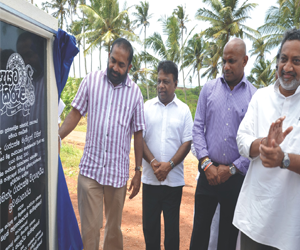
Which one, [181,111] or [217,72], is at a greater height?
[217,72]

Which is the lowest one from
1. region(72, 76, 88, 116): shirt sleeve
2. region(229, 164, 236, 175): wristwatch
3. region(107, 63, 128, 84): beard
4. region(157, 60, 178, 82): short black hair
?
region(229, 164, 236, 175): wristwatch

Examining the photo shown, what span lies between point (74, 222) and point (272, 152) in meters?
1.70

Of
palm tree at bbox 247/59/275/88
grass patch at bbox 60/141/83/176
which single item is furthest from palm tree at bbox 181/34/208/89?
grass patch at bbox 60/141/83/176

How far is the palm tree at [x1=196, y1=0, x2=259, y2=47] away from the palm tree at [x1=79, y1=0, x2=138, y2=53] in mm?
6320

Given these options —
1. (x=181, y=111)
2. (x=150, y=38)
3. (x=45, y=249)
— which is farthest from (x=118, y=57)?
(x=150, y=38)

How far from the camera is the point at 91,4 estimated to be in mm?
22344

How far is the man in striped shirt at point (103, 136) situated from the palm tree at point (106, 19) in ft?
62.1

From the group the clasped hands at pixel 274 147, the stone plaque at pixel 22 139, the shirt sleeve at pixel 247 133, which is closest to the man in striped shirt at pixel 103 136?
the stone plaque at pixel 22 139

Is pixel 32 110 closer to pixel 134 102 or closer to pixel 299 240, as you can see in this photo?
pixel 134 102

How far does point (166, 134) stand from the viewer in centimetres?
306

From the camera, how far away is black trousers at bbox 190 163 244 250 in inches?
104

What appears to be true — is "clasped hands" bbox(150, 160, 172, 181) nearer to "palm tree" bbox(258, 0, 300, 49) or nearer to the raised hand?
the raised hand

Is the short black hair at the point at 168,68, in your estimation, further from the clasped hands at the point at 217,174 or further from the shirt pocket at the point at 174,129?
the clasped hands at the point at 217,174

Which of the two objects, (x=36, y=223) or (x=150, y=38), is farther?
(x=150, y=38)
